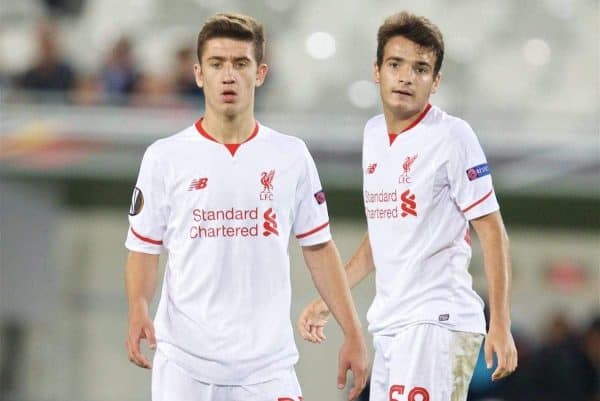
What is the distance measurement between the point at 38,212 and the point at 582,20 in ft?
19.8

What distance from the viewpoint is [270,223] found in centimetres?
541

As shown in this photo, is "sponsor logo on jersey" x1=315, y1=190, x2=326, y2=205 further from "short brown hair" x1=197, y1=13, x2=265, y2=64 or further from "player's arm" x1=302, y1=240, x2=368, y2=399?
"short brown hair" x1=197, y1=13, x2=265, y2=64

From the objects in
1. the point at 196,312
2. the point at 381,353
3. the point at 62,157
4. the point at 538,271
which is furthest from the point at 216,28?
the point at 538,271

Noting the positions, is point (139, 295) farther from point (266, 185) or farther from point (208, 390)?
point (266, 185)

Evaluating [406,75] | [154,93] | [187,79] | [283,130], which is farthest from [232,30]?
[154,93]

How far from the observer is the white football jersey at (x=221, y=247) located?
17.5 ft

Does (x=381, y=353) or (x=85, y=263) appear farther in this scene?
(x=85, y=263)

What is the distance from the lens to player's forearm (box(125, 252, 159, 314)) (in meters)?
5.47

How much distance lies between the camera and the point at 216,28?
212 inches

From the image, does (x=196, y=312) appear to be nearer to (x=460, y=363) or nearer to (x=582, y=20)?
(x=460, y=363)

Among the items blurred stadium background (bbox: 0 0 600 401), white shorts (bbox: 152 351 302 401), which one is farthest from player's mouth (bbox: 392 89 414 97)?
blurred stadium background (bbox: 0 0 600 401)

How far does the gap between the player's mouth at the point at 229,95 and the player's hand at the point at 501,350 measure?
127 centimetres

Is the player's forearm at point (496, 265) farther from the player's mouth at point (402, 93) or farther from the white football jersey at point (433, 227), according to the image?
the player's mouth at point (402, 93)

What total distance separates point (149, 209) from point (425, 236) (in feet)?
3.49
